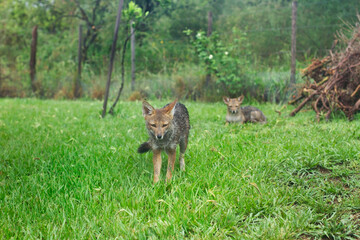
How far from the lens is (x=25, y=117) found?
7934 millimetres

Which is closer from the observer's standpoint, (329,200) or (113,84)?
(329,200)

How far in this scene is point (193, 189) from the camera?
3.36 m

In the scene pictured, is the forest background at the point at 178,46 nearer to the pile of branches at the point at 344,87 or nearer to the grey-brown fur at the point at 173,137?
the pile of branches at the point at 344,87

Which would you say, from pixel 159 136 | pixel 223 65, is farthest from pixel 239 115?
pixel 223 65

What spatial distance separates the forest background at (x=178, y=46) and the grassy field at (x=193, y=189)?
12.1 ft

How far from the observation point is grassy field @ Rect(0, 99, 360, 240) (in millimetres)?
2648

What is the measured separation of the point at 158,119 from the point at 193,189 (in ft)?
2.86

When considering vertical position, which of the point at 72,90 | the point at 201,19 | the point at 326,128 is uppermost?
the point at 201,19

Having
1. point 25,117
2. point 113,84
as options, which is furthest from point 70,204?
point 113,84

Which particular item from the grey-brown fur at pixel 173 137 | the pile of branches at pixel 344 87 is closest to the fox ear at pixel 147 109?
the grey-brown fur at pixel 173 137

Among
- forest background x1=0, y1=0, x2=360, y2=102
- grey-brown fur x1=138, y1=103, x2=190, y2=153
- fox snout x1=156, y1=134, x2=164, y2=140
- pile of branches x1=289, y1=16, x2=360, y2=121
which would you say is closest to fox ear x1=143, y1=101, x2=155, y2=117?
grey-brown fur x1=138, y1=103, x2=190, y2=153

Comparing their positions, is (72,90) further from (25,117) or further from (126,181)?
(126,181)

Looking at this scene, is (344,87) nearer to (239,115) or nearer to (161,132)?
(239,115)

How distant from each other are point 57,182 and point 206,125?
12.4ft
